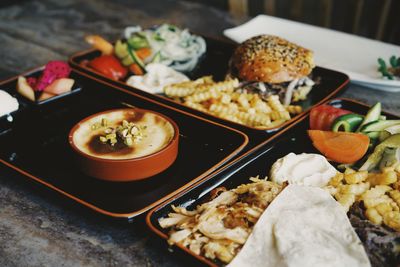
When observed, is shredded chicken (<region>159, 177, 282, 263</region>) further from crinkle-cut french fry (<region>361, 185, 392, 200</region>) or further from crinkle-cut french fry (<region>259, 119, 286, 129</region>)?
crinkle-cut french fry (<region>259, 119, 286, 129</region>)

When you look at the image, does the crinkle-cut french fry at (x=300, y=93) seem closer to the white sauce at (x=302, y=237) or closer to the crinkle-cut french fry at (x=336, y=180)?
the crinkle-cut french fry at (x=336, y=180)

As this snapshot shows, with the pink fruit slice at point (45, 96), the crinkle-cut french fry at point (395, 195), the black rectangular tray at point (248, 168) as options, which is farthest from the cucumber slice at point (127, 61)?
the crinkle-cut french fry at point (395, 195)

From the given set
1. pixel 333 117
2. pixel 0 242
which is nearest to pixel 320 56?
pixel 333 117

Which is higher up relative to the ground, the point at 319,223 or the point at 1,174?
the point at 319,223

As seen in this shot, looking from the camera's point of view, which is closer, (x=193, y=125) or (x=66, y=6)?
(x=193, y=125)

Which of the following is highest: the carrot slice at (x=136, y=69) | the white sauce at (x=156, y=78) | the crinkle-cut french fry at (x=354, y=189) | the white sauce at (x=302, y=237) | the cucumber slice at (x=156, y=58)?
the white sauce at (x=302, y=237)

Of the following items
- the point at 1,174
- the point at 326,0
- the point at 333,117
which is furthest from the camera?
the point at 326,0

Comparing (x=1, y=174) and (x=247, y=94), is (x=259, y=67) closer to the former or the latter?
(x=247, y=94)
